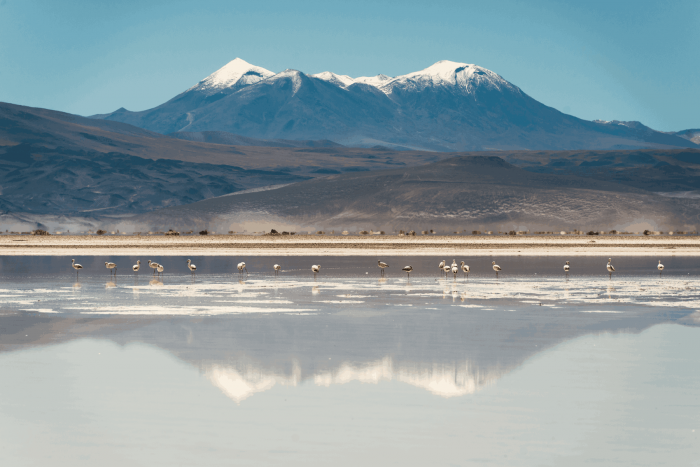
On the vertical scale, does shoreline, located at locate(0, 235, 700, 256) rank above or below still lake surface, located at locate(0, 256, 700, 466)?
above

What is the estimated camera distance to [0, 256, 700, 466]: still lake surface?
909 cm

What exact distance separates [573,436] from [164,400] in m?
5.34

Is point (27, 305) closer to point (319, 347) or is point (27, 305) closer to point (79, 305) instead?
point (79, 305)

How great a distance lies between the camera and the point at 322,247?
6494 centimetres

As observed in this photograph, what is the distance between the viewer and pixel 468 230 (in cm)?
10275

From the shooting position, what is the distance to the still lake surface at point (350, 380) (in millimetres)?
9094

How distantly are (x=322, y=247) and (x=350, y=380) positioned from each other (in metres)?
52.6

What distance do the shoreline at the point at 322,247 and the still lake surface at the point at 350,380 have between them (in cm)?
3354

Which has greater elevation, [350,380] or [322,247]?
[322,247]

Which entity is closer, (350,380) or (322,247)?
(350,380)

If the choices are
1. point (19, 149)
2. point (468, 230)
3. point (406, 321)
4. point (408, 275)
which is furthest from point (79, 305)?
point (19, 149)

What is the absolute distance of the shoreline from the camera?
5819 centimetres

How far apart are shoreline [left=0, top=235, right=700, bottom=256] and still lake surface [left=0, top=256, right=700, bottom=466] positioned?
33543 mm

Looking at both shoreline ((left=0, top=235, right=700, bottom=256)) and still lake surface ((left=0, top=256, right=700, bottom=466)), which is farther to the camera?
shoreline ((left=0, top=235, right=700, bottom=256))
